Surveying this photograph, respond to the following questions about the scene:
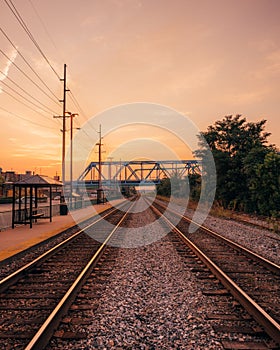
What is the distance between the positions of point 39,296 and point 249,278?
16.2 feet

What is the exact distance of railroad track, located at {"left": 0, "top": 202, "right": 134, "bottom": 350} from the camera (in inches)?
167

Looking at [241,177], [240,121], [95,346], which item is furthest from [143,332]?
[240,121]

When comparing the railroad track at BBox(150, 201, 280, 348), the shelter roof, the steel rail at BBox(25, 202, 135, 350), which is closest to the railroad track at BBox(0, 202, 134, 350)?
the steel rail at BBox(25, 202, 135, 350)

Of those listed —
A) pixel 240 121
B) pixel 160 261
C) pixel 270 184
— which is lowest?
→ pixel 160 261

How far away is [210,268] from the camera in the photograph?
786 cm

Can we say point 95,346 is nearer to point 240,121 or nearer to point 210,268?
point 210,268

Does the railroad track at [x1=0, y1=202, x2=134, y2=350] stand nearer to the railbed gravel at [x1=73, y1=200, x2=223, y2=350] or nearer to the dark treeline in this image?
the railbed gravel at [x1=73, y1=200, x2=223, y2=350]

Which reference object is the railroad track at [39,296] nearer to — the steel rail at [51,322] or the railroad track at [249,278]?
the steel rail at [51,322]

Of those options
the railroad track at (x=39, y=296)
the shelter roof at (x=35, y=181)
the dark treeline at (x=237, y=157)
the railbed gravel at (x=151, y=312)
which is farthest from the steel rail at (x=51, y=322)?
the dark treeline at (x=237, y=157)

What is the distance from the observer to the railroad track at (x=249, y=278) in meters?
4.74

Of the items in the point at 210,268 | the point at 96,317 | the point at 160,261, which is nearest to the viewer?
the point at 96,317

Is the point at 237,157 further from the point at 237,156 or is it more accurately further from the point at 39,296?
the point at 39,296

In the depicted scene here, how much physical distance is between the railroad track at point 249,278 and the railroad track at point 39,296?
320 centimetres

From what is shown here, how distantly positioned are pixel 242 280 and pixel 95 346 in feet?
14.3
